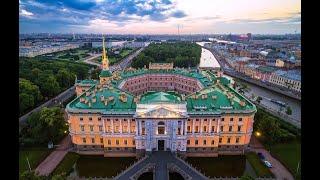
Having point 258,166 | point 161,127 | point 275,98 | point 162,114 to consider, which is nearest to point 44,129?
point 161,127

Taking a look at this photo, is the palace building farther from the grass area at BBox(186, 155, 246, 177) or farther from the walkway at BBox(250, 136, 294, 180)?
the walkway at BBox(250, 136, 294, 180)

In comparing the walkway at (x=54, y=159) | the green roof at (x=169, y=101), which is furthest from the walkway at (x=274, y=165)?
the walkway at (x=54, y=159)

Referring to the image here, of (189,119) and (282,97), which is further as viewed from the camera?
(282,97)

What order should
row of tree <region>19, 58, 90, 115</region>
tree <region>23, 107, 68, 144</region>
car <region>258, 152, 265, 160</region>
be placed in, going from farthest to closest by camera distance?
row of tree <region>19, 58, 90, 115</region>
tree <region>23, 107, 68, 144</region>
car <region>258, 152, 265, 160</region>

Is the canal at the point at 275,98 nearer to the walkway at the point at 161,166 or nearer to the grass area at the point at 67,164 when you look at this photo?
the walkway at the point at 161,166

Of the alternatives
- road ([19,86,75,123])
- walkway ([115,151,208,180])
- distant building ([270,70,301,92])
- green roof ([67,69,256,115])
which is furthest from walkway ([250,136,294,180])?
road ([19,86,75,123])
